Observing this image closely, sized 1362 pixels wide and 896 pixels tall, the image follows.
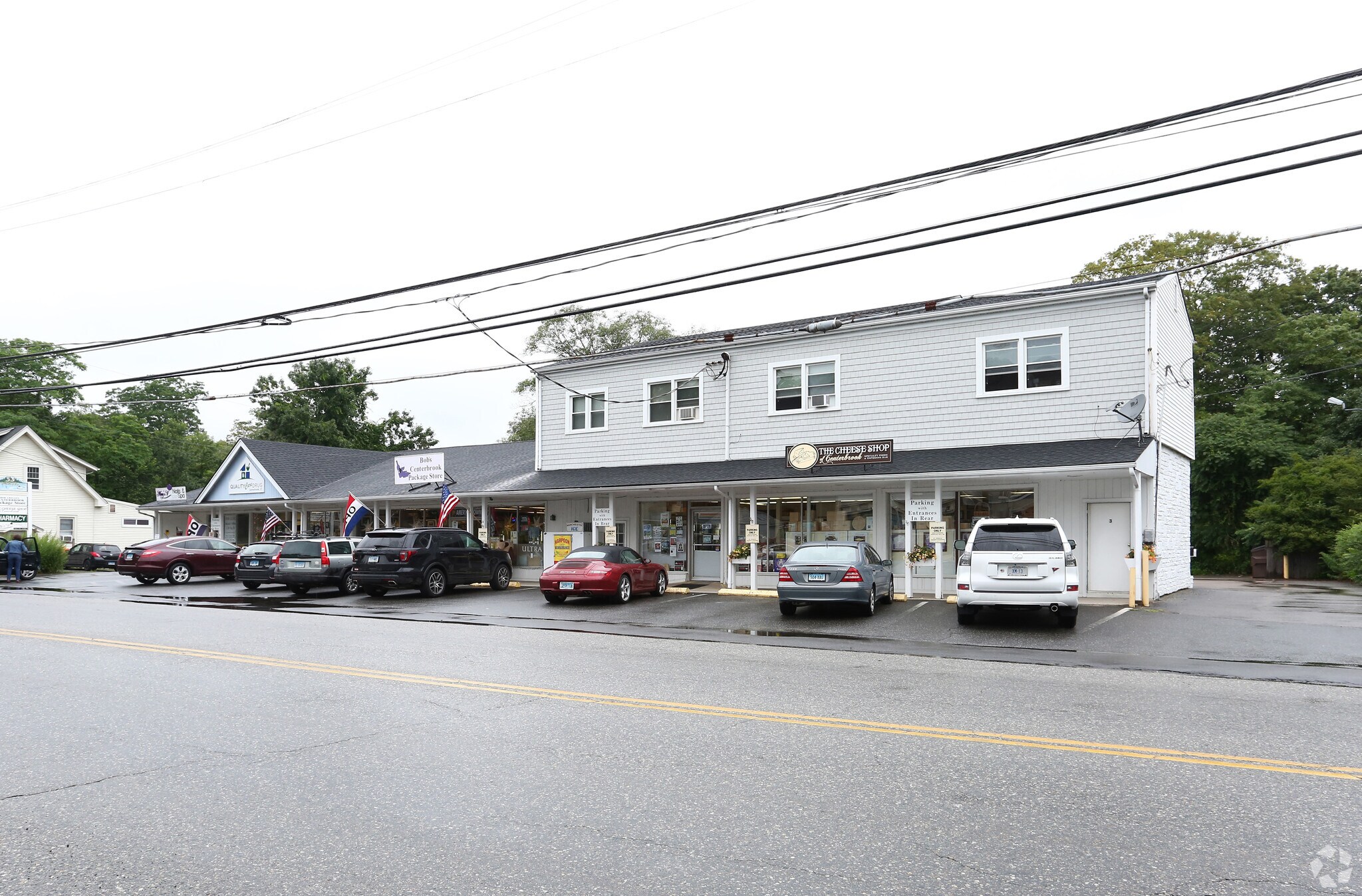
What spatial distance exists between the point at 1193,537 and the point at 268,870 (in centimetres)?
4134

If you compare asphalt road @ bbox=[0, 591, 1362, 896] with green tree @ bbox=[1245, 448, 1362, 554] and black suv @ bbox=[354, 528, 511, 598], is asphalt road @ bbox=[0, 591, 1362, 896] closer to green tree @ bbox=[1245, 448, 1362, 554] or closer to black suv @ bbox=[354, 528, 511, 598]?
black suv @ bbox=[354, 528, 511, 598]

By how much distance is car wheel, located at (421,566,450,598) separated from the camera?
73.2 ft

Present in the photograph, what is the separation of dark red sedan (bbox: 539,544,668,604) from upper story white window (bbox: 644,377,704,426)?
16.2 feet

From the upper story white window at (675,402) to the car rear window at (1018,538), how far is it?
34.6 feet

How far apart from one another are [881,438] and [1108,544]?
5.36 m

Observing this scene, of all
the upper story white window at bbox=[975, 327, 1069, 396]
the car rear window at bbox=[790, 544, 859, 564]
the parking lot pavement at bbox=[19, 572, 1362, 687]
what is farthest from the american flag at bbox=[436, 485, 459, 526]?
the upper story white window at bbox=[975, 327, 1069, 396]

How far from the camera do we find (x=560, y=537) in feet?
85.6

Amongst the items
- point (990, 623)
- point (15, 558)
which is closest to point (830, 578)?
point (990, 623)

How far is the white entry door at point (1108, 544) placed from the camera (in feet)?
62.7

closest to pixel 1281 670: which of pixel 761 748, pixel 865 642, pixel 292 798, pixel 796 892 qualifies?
pixel 865 642

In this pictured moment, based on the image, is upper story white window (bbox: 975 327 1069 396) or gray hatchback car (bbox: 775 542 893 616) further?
upper story white window (bbox: 975 327 1069 396)

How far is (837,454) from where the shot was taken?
20781 millimetres

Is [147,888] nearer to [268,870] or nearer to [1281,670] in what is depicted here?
[268,870]

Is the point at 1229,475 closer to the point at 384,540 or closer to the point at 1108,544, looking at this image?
the point at 1108,544
